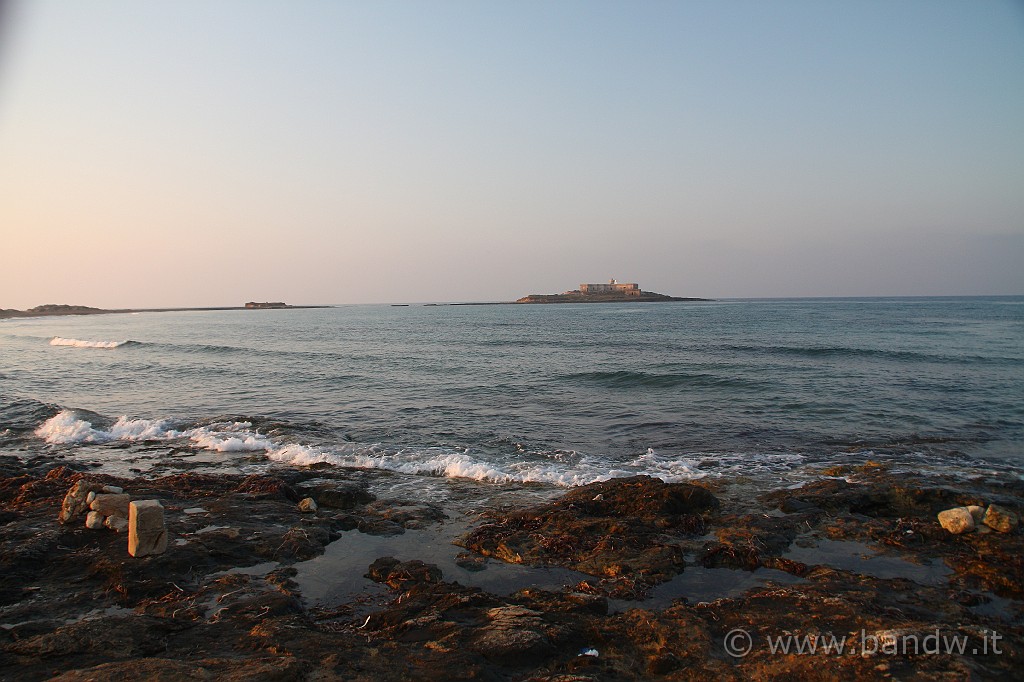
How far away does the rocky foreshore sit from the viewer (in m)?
5.22

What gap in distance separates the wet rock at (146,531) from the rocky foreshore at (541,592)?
0.39 ft

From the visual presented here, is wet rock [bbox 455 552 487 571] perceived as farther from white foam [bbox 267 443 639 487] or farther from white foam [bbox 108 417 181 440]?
white foam [bbox 108 417 181 440]

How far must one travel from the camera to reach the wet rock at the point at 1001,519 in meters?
8.34

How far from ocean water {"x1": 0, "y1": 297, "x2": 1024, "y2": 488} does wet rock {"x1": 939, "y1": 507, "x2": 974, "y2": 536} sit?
3.49 m

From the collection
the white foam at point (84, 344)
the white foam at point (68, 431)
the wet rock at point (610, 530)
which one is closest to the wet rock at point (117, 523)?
the wet rock at point (610, 530)

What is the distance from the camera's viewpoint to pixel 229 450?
15.2m

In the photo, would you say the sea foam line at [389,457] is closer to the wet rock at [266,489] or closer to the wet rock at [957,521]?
the wet rock at [266,489]

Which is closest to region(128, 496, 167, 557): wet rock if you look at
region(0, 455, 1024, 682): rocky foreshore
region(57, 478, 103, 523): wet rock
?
region(0, 455, 1024, 682): rocky foreshore

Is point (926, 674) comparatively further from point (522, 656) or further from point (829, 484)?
point (829, 484)

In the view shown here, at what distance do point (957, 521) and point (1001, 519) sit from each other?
2.10ft

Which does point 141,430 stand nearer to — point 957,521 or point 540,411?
point 540,411

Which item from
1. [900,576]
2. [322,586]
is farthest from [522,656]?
[900,576]

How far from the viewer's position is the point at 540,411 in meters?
20.2

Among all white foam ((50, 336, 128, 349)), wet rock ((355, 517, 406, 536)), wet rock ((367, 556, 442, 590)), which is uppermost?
white foam ((50, 336, 128, 349))
